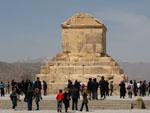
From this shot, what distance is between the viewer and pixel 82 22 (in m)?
48.4

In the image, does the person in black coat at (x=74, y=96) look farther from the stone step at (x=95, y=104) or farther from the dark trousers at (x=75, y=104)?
the stone step at (x=95, y=104)

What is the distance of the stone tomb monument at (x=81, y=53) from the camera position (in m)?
46.6

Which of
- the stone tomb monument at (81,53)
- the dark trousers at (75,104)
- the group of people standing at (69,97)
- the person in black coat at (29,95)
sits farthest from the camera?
the stone tomb monument at (81,53)

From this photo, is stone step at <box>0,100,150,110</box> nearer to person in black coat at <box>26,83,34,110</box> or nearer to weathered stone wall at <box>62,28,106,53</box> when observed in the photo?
person in black coat at <box>26,83,34,110</box>

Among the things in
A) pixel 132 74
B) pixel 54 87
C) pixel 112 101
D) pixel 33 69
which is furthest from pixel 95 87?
pixel 132 74

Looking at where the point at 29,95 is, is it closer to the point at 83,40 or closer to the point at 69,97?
the point at 69,97

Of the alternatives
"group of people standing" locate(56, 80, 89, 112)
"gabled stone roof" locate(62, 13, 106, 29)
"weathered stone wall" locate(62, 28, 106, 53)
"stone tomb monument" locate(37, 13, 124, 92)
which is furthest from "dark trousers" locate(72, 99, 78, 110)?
"gabled stone roof" locate(62, 13, 106, 29)

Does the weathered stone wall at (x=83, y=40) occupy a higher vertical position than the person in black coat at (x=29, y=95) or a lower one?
higher

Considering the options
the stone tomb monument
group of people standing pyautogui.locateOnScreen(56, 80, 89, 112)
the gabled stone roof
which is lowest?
group of people standing pyautogui.locateOnScreen(56, 80, 89, 112)

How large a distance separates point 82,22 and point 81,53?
242 centimetres

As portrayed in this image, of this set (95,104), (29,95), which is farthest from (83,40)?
(29,95)

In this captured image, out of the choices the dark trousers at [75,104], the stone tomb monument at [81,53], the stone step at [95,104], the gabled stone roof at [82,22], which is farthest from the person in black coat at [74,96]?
the gabled stone roof at [82,22]

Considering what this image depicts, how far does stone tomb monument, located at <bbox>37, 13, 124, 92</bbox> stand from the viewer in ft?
153

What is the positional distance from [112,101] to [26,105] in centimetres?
468
